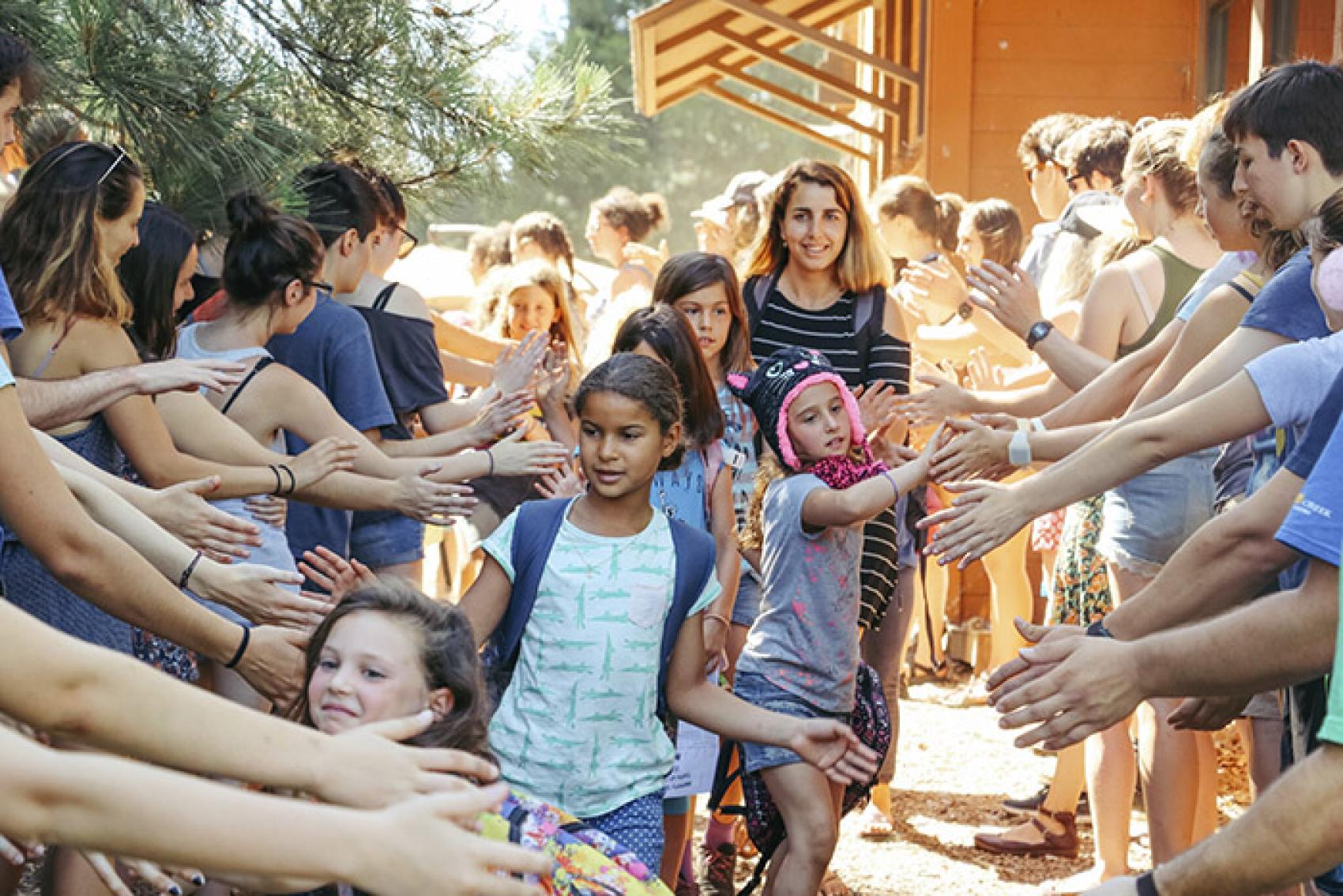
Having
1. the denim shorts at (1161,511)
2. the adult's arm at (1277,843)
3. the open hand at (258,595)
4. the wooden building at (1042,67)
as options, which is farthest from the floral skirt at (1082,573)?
the wooden building at (1042,67)

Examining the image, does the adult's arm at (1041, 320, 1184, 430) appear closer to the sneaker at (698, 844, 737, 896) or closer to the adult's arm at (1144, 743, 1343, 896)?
the sneaker at (698, 844, 737, 896)

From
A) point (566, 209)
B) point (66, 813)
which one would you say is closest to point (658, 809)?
point (66, 813)

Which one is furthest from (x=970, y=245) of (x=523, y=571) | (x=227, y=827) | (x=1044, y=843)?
(x=227, y=827)

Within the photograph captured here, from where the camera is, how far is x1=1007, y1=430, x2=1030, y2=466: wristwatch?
164 inches

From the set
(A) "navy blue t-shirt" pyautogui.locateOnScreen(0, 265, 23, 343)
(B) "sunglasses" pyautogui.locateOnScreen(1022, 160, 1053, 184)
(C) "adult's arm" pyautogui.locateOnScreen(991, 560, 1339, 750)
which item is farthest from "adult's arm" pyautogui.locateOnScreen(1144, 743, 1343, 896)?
(B) "sunglasses" pyautogui.locateOnScreen(1022, 160, 1053, 184)

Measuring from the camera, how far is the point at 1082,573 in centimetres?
521

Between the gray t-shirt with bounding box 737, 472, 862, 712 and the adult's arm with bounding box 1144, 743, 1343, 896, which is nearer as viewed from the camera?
the adult's arm with bounding box 1144, 743, 1343, 896

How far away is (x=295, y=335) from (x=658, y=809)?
6.15ft

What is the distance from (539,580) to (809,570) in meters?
0.86

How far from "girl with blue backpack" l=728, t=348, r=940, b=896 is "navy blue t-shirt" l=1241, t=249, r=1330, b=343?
0.91 m

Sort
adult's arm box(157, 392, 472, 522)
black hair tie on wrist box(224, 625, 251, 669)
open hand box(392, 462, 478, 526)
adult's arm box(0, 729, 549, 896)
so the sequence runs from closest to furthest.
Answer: adult's arm box(0, 729, 549, 896) → black hair tie on wrist box(224, 625, 251, 669) → adult's arm box(157, 392, 472, 522) → open hand box(392, 462, 478, 526)

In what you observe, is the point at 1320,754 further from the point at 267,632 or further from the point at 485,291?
the point at 485,291

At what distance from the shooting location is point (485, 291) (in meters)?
7.83

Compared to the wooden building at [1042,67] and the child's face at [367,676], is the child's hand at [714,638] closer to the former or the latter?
the child's face at [367,676]
